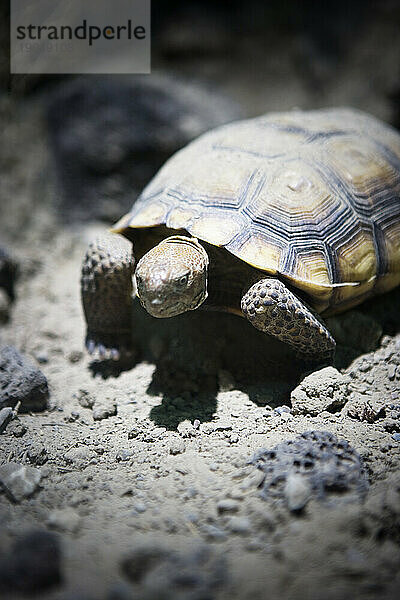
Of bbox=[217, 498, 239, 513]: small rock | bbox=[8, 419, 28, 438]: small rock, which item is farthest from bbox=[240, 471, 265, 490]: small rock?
bbox=[8, 419, 28, 438]: small rock

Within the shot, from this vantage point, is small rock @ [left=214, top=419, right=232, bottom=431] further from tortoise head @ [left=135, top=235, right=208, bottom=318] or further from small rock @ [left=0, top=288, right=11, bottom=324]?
small rock @ [left=0, top=288, right=11, bottom=324]

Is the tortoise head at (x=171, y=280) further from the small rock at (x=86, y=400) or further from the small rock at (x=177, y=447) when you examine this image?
the small rock at (x=86, y=400)

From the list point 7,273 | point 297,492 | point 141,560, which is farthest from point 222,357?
point 7,273

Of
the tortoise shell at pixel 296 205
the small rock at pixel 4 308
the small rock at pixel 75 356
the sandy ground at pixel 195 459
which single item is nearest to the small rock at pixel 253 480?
the sandy ground at pixel 195 459

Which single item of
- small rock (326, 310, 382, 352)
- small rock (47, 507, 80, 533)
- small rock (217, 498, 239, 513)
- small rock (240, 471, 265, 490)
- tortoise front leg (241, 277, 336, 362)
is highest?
tortoise front leg (241, 277, 336, 362)

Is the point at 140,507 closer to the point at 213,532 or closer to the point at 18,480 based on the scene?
the point at 213,532

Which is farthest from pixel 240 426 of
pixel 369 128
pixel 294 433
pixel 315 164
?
pixel 369 128

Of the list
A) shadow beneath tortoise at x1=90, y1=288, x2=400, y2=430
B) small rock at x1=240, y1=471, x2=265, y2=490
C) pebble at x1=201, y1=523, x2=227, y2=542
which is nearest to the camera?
pebble at x1=201, y1=523, x2=227, y2=542
